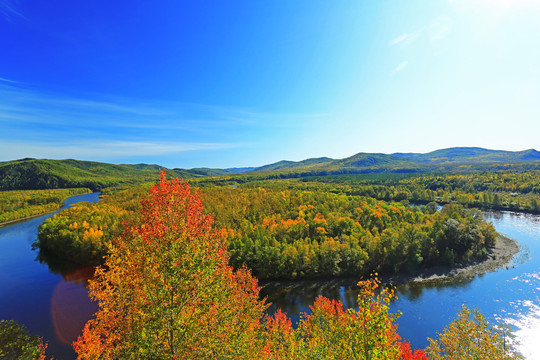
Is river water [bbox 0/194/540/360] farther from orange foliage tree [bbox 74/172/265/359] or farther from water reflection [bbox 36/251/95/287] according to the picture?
orange foliage tree [bbox 74/172/265/359]

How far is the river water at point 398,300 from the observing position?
40969mm

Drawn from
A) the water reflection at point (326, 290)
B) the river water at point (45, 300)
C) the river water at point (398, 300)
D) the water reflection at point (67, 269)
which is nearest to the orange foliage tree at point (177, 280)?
the river water at point (398, 300)

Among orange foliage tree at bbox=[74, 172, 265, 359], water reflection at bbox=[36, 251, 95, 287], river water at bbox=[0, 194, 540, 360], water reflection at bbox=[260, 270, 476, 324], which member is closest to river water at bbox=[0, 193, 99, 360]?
river water at bbox=[0, 194, 540, 360]

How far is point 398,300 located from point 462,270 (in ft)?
83.8

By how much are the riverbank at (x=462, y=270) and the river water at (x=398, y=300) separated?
172 cm

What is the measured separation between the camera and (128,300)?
50.6 feet

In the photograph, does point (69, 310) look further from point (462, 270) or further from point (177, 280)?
point (462, 270)

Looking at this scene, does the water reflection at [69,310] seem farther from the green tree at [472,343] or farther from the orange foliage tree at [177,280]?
the green tree at [472,343]

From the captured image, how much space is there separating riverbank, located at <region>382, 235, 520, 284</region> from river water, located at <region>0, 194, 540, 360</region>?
5.64 ft

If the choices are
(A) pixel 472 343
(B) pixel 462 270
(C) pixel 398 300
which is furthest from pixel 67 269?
(B) pixel 462 270

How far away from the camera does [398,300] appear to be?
49750mm

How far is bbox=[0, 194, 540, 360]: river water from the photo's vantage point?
40969 millimetres

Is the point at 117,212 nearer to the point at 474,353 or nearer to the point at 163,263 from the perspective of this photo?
the point at 163,263

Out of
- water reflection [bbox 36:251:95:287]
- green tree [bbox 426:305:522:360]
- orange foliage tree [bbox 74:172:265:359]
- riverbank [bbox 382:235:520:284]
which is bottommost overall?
riverbank [bbox 382:235:520:284]
